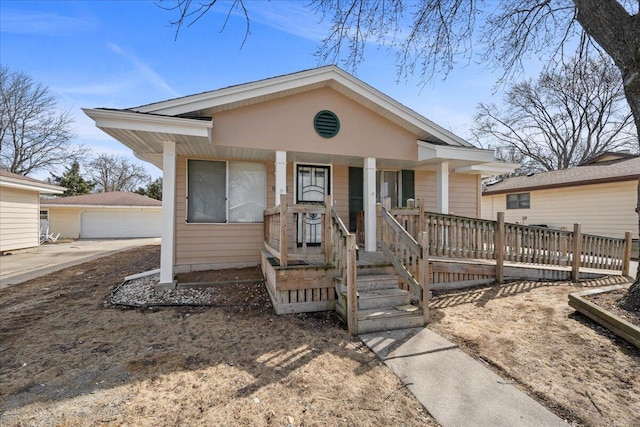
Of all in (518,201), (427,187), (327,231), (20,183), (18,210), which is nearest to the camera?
(327,231)

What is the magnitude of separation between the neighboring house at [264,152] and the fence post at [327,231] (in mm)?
1934

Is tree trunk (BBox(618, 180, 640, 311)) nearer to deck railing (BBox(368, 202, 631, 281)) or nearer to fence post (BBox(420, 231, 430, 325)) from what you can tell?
deck railing (BBox(368, 202, 631, 281))

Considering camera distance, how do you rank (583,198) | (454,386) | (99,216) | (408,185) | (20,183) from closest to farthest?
(454,386)
(408,185)
(20,183)
(583,198)
(99,216)

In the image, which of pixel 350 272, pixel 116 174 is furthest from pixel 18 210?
pixel 116 174

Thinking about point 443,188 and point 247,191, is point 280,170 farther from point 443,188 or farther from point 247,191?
point 443,188

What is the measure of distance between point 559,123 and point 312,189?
27.1m

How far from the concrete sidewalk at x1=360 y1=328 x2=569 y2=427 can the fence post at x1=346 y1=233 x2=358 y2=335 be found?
0.67ft

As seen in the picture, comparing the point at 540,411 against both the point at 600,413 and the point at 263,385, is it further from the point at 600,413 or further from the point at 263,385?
the point at 263,385

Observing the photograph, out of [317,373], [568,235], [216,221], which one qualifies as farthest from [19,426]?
[568,235]

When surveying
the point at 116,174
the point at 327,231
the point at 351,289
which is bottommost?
the point at 351,289

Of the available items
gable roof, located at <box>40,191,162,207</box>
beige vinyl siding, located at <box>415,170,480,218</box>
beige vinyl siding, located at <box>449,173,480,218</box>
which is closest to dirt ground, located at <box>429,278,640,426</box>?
beige vinyl siding, located at <box>415,170,480,218</box>

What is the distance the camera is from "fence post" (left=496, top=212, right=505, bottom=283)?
6.07 meters

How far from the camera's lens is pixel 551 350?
336 centimetres

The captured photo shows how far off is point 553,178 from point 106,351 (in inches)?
722
